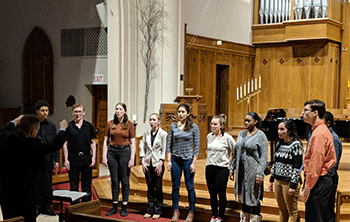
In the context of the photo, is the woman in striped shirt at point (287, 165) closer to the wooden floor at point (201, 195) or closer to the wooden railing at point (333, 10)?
the wooden floor at point (201, 195)

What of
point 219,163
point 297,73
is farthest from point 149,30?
point 297,73

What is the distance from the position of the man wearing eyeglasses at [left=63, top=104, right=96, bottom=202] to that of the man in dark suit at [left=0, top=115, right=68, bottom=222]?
197cm

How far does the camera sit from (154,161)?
552 centimetres

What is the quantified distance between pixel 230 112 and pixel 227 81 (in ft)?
2.73

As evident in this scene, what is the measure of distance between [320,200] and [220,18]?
25.6ft

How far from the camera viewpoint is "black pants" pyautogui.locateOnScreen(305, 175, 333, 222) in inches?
142

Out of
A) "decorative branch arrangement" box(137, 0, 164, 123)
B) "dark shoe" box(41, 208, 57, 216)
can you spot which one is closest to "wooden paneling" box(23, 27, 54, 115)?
"decorative branch arrangement" box(137, 0, 164, 123)

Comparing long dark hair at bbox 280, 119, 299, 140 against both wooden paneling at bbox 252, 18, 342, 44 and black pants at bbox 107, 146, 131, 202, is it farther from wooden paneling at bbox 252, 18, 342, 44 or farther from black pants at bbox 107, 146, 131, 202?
wooden paneling at bbox 252, 18, 342, 44

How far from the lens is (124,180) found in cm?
567

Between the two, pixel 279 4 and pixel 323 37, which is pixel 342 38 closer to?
pixel 323 37

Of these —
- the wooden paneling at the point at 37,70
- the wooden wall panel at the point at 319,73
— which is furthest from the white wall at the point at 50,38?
the wooden wall panel at the point at 319,73

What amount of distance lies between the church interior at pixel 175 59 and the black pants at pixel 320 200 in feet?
13.1

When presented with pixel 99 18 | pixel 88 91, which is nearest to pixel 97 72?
pixel 88 91

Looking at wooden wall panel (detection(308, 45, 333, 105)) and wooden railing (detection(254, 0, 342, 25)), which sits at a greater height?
wooden railing (detection(254, 0, 342, 25))
